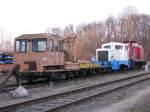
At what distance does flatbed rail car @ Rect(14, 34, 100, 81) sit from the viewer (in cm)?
2292

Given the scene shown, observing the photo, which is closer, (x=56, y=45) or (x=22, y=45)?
(x=22, y=45)

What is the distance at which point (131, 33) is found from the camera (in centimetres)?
9869

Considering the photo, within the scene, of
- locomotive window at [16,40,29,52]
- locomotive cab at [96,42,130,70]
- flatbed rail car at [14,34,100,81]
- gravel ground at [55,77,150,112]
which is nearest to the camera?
gravel ground at [55,77,150,112]

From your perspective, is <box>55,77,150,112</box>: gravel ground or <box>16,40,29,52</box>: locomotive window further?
<box>16,40,29,52</box>: locomotive window

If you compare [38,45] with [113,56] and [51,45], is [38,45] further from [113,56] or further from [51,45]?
[113,56]

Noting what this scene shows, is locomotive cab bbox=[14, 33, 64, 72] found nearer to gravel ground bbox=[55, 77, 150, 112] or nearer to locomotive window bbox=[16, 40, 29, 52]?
locomotive window bbox=[16, 40, 29, 52]

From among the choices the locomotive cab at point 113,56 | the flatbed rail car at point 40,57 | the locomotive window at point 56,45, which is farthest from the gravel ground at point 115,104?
the locomotive cab at point 113,56

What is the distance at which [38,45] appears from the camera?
23.6m

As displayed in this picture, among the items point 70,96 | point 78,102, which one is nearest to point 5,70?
point 70,96

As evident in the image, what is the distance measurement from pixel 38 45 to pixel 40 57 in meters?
1.02

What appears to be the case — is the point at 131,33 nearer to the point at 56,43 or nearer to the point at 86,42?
the point at 86,42

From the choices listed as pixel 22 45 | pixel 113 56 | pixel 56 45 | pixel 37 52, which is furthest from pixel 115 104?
pixel 113 56

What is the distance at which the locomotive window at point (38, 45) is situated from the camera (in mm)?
23439

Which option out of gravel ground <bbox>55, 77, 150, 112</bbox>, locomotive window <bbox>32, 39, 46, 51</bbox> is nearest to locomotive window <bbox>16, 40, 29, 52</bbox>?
locomotive window <bbox>32, 39, 46, 51</bbox>
